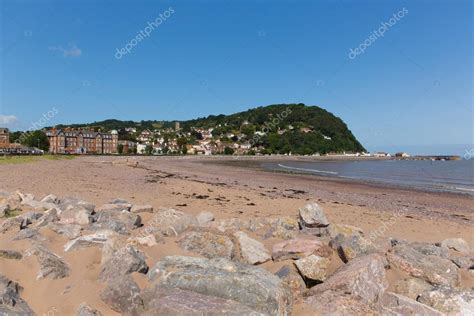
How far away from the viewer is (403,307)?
13.1 ft

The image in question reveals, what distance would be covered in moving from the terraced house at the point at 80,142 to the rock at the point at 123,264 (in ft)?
440

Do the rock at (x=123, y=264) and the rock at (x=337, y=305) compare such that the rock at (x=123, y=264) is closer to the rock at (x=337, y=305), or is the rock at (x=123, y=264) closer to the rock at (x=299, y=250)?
the rock at (x=299, y=250)

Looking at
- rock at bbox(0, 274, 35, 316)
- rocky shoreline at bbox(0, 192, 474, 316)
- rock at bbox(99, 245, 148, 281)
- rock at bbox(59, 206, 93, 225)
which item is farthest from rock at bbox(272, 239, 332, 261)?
rock at bbox(59, 206, 93, 225)

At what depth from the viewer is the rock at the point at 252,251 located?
514 centimetres

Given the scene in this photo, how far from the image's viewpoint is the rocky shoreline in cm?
381

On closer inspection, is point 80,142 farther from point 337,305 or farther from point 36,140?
point 337,305

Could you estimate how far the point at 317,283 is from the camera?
181 inches

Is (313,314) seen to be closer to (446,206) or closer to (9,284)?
(9,284)

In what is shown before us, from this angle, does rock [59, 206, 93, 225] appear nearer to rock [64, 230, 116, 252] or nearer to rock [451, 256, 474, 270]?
rock [64, 230, 116, 252]

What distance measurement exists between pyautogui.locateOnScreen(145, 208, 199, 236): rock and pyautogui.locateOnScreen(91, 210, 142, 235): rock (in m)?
0.41

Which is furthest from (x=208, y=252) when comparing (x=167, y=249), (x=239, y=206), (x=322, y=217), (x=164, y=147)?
(x=164, y=147)

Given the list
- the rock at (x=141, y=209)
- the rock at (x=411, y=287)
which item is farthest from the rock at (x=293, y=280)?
the rock at (x=141, y=209)

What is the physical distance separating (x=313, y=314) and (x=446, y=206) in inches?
743

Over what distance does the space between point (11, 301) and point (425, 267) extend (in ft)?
17.9
